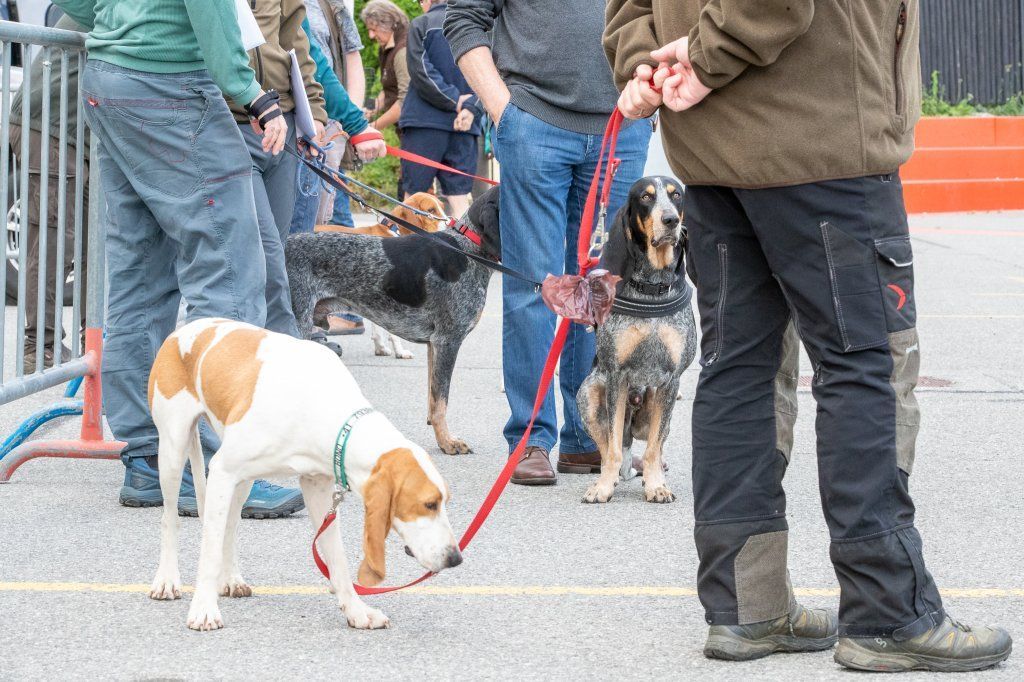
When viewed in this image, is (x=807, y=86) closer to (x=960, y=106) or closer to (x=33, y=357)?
(x=33, y=357)

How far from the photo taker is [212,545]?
3.34 m

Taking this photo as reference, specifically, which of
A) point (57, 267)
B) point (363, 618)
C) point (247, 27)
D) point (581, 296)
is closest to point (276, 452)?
point (363, 618)

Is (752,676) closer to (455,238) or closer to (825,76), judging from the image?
(825,76)

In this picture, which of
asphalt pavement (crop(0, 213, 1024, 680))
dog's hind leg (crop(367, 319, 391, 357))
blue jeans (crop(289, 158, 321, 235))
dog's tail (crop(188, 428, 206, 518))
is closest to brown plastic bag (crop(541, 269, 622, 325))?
A: asphalt pavement (crop(0, 213, 1024, 680))

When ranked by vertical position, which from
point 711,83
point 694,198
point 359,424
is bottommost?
point 359,424

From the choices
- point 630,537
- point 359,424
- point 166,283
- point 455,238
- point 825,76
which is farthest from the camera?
point 455,238

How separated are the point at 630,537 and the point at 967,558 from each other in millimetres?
1001

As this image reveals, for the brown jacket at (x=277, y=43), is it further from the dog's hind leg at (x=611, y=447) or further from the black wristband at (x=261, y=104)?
the dog's hind leg at (x=611, y=447)

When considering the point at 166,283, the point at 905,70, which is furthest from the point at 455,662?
the point at 166,283

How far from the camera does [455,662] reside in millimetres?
3158

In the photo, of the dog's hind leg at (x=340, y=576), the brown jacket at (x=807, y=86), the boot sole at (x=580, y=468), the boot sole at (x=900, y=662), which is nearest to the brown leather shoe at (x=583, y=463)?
the boot sole at (x=580, y=468)

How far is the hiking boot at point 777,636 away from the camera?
3113 mm

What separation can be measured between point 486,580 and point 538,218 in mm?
1603

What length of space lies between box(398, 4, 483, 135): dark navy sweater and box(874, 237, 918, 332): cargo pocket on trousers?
275 inches
